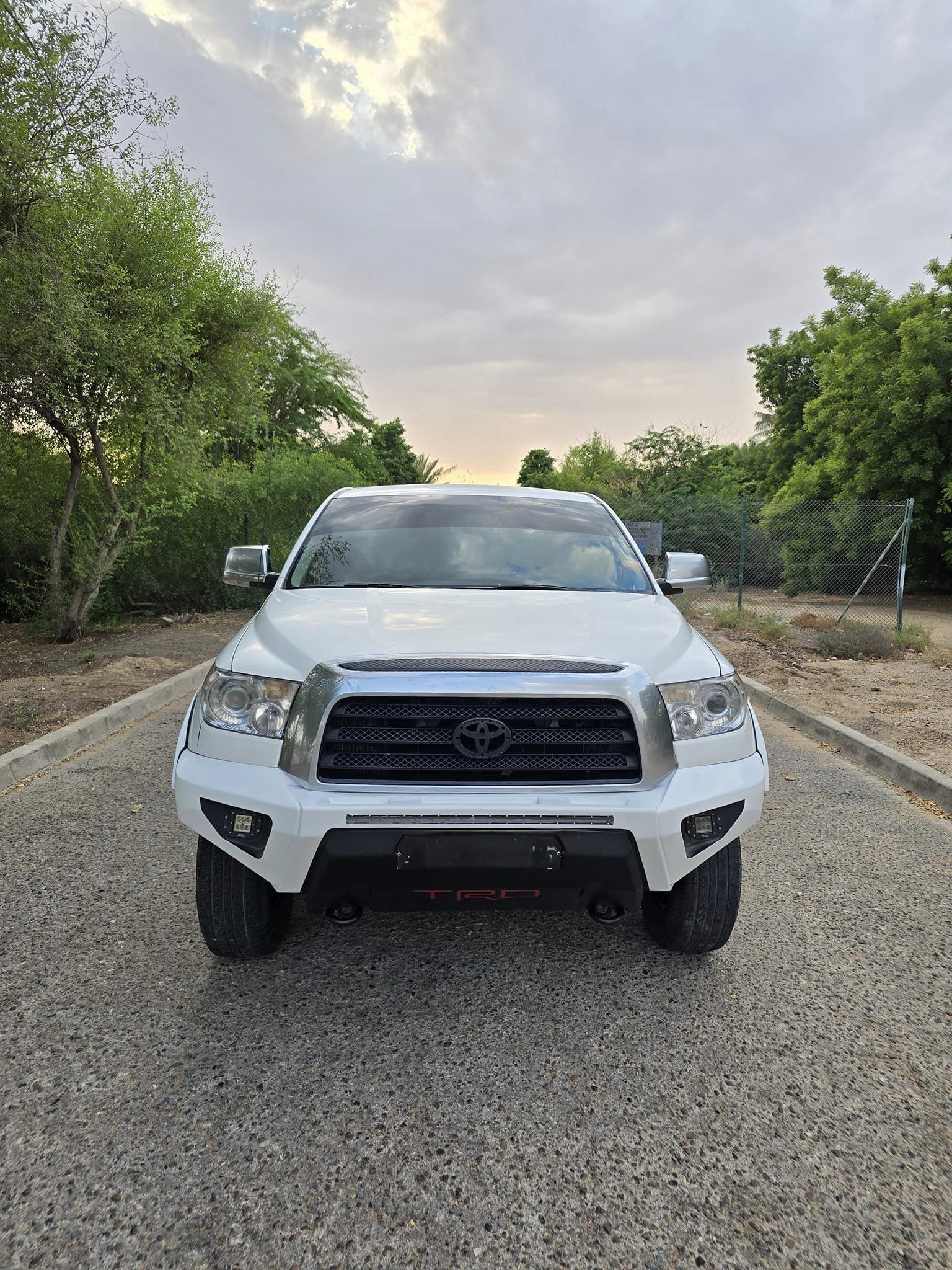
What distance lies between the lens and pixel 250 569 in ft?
13.2

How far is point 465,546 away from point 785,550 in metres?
18.0

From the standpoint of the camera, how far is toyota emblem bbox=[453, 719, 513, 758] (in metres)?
2.35

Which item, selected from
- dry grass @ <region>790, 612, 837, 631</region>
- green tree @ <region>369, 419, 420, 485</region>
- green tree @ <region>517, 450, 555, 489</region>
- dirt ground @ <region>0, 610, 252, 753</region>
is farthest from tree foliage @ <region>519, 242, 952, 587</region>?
green tree @ <region>517, 450, 555, 489</region>

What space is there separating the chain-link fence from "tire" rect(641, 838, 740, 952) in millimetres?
15204

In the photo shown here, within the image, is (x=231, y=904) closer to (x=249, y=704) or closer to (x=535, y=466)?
(x=249, y=704)

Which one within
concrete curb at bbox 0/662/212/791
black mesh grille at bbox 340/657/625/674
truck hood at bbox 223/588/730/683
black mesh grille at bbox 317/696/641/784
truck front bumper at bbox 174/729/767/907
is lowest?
concrete curb at bbox 0/662/212/791

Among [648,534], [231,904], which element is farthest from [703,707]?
[648,534]

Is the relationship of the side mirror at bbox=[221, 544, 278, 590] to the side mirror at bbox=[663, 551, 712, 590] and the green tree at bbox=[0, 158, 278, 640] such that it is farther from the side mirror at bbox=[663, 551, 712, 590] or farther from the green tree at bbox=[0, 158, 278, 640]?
the green tree at bbox=[0, 158, 278, 640]

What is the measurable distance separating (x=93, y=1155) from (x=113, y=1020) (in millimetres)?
597

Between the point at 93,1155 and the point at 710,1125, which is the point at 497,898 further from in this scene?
the point at 93,1155

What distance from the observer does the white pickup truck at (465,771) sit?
7.54 feet

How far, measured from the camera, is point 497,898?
2455 mm

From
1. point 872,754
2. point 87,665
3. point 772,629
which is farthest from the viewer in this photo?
point 772,629

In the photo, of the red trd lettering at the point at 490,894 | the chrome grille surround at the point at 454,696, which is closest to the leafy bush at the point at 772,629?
the chrome grille surround at the point at 454,696
